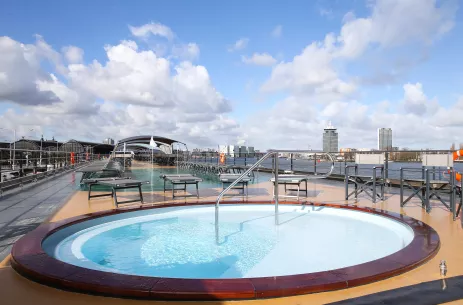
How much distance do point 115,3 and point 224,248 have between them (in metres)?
7.89

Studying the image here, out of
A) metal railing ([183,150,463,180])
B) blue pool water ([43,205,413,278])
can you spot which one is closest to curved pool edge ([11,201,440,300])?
blue pool water ([43,205,413,278])

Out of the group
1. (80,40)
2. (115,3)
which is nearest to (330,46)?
(115,3)

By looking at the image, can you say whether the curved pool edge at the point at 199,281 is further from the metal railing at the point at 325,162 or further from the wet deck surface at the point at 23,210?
the metal railing at the point at 325,162

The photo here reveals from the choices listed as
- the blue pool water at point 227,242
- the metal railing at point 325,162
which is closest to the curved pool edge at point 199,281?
the blue pool water at point 227,242

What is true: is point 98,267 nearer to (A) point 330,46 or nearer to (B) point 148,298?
(B) point 148,298

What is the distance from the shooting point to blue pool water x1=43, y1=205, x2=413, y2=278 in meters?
3.00

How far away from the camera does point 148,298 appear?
1.80m

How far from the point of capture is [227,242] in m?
3.81

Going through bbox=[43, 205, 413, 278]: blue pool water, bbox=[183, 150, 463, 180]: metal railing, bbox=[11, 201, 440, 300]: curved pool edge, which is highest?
bbox=[183, 150, 463, 180]: metal railing

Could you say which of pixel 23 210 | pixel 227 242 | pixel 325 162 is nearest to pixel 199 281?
pixel 227 242

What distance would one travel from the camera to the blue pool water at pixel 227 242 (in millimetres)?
3000

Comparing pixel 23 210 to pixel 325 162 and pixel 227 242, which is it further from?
pixel 325 162

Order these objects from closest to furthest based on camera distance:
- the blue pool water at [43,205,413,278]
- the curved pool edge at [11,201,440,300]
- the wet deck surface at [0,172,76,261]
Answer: the curved pool edge at [11,201,440,300] → the blue pool water at [43,205,413,278] → the wet deck surface at [0,172,76,261]

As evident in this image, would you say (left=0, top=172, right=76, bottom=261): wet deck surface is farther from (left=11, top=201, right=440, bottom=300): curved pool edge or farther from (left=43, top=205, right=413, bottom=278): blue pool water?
(left=11, top=201, right=440, bottom=300): curved pool edge
